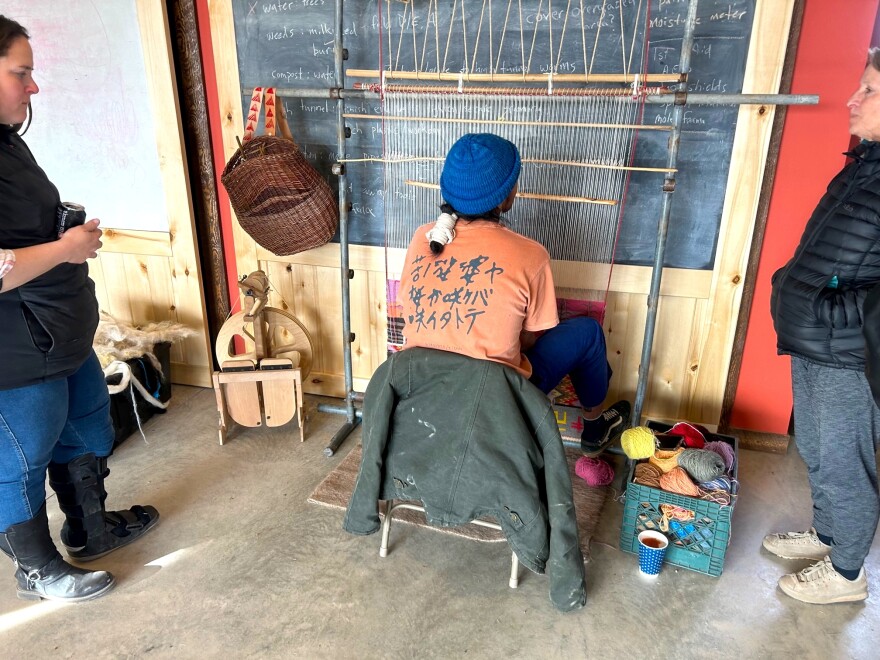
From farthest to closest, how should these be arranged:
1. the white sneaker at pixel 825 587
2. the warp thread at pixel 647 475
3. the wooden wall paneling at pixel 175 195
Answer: the wooden wall paneling at pixel 175 195, the warp thread at pixel 647 475, the white sneaker at pixel 825 587

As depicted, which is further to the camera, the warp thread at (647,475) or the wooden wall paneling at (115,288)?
the wooden wall paneling at (115,288)

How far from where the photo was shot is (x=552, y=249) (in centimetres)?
231

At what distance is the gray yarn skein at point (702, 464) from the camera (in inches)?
75.1

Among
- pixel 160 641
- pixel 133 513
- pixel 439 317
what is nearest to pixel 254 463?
pixel 133 513

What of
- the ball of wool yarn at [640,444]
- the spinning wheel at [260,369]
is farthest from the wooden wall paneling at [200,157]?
the ball of wool yarn at [640,444]

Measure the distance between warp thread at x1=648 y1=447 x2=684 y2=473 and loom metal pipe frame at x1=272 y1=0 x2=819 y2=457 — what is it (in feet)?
0.99

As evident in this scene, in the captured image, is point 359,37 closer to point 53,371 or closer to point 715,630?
point 53,371

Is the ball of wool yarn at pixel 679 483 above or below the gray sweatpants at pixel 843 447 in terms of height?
below

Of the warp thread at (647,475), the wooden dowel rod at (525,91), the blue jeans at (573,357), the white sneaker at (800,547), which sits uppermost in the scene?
the wooden dowel rod at (525,91)

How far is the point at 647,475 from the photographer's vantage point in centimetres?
197

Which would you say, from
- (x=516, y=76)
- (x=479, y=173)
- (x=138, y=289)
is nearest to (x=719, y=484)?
A: (x=479, y=173)

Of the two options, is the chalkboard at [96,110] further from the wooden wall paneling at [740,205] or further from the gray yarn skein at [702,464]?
the gray yarn skein at [702,464]

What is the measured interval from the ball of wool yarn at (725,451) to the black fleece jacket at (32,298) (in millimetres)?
1942

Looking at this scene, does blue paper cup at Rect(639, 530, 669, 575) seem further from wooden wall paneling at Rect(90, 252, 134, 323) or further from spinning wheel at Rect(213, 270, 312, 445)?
wooden wall paneling at Rect(90, 252, 134, 323)
